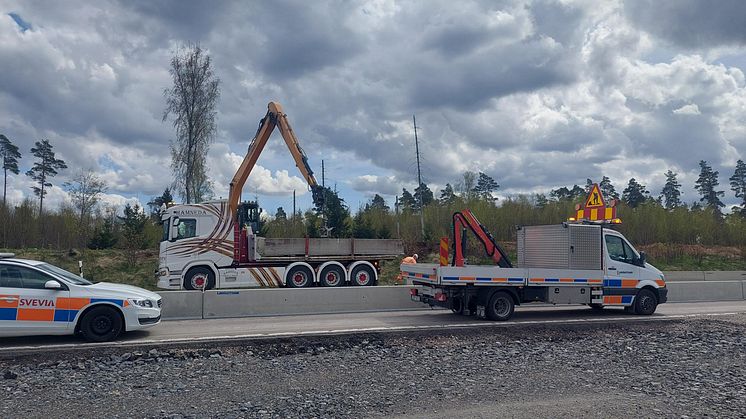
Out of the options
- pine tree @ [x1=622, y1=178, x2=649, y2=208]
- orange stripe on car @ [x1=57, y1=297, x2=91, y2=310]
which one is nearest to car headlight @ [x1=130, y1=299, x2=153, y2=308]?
orange stripe on car @ [x1=57, y1=297, x2=91, y2=310]

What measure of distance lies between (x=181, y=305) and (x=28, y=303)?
4.51 m

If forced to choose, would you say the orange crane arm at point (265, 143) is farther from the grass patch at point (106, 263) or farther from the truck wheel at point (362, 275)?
the grass patch at point (106, 263)

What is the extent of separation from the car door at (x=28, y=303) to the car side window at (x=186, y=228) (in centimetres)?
1069

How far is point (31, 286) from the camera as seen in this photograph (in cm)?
1013

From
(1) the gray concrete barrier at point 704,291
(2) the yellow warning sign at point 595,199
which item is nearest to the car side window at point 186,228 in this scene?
(2) the yellow warning sign at point 595,199

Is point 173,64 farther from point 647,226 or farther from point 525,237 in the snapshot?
point 647,226

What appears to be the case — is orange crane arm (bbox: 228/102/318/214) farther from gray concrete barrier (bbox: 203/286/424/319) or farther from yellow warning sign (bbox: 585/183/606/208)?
yellow warning sign (bbox: 585/183/606/208)

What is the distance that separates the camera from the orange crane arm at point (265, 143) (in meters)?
24.4

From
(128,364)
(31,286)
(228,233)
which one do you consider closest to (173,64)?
(228,233)

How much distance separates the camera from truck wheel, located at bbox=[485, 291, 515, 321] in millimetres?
13477

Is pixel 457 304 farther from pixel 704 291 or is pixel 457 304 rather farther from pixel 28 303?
pixel 704 291

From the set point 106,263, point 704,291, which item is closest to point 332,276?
point 106,263

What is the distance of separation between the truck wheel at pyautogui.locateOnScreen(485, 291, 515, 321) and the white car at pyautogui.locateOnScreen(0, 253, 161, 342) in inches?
293

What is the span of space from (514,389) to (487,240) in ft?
24.9
